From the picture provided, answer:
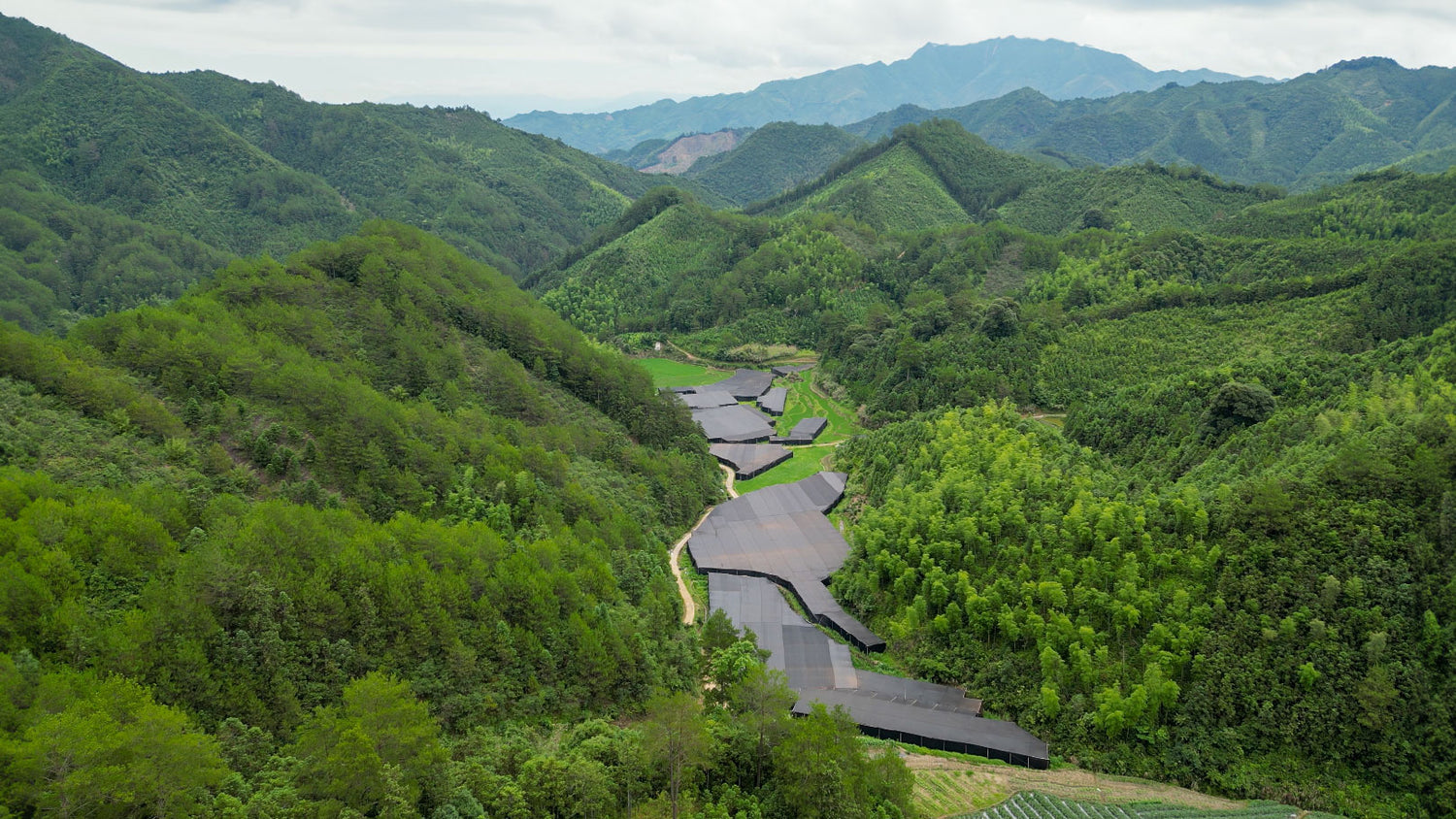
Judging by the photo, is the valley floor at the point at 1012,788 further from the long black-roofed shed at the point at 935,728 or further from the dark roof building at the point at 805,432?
the dark roof building at the point at 805,432

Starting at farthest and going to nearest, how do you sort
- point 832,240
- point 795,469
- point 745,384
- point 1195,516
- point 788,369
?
1. point 832,240
2. point 788,369
3. point 745,384
4. point 795,469
5. point 1195,516

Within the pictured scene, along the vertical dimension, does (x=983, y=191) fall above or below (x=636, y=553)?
above

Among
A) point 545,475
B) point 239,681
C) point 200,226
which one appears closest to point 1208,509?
point 545,475

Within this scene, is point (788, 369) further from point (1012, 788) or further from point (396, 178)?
point (396, 178)

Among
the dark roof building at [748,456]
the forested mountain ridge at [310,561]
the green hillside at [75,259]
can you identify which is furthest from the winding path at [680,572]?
the green hillside at [75,259]

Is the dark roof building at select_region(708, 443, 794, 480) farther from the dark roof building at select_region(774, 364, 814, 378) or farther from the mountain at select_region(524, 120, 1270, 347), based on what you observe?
the mountain at select_region(524, 120, 1270, 347)

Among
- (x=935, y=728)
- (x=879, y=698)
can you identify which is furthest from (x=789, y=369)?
(x=935, y=728)

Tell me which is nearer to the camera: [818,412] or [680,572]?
[680,572]

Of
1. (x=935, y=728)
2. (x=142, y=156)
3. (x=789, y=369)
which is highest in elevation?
(x=142, y=156)

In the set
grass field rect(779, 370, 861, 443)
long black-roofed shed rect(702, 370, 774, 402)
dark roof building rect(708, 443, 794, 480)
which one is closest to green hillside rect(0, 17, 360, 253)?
long black-roofed shed rect(702, 370, 774, 402)
